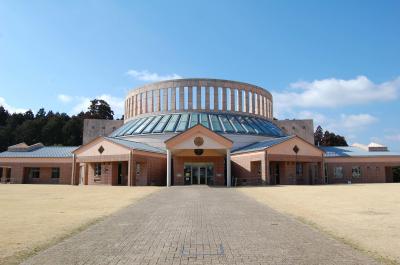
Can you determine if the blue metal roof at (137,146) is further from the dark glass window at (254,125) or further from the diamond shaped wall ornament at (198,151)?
the dark glass window at (254,125)

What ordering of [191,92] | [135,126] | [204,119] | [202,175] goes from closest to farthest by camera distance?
1. [202,175]
2. [204,119]
3. [135,126]
4. [191,92]

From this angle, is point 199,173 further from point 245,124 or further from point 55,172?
point 55,172

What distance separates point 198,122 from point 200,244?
40.5 m

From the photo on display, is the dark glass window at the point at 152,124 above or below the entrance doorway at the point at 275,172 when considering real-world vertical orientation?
above

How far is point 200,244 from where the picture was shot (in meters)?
8.20

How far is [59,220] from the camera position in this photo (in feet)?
39.2

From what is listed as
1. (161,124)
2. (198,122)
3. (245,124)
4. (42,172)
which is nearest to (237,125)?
(245,124)

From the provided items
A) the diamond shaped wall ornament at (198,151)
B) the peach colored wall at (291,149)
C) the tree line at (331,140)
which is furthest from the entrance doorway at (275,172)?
the tree line at (331,140)

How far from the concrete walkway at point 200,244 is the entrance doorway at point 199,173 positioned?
28.9 meters

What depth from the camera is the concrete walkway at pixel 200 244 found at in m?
6.89

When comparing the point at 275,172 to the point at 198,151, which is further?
the point at 198,151

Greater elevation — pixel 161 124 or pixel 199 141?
pixel 161 124

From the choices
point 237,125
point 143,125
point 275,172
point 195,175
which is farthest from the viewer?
point 143,125

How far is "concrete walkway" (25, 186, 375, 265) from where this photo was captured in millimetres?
6887
